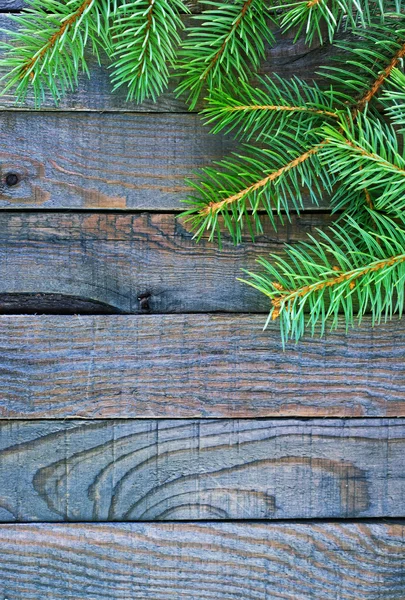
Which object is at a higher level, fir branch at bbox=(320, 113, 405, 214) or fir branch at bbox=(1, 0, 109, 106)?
fir branch at bbox=(1, 0, 109, 106)

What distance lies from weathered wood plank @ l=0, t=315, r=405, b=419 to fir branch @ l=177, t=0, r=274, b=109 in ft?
0.81

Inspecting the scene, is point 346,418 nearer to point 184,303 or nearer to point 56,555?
point 184,303

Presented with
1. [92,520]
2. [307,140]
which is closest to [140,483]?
[92,520]

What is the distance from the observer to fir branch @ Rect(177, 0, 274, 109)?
0.59m

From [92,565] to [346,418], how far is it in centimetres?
32

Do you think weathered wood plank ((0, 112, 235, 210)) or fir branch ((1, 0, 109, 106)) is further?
weathered wood plank ((0, 112, 235, 210))

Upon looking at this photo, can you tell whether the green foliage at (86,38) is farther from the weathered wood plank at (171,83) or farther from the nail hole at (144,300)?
the nail hole at (144,300)

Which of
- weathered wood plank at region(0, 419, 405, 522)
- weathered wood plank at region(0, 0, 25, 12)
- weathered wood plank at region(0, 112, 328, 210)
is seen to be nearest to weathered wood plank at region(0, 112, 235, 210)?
weathered wood plank at region(0, 112, 328, 210)

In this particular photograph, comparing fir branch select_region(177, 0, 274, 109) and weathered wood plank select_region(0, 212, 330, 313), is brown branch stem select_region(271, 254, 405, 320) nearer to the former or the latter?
weathered wood plank select_region(0, 212, 330, 313)

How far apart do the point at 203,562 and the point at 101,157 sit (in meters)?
0.46

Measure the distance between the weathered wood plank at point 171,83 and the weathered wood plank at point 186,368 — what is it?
9.0 inches

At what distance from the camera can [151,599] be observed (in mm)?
688

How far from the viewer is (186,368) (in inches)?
27.0

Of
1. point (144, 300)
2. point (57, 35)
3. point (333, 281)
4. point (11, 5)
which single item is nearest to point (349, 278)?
point (333, 281)
